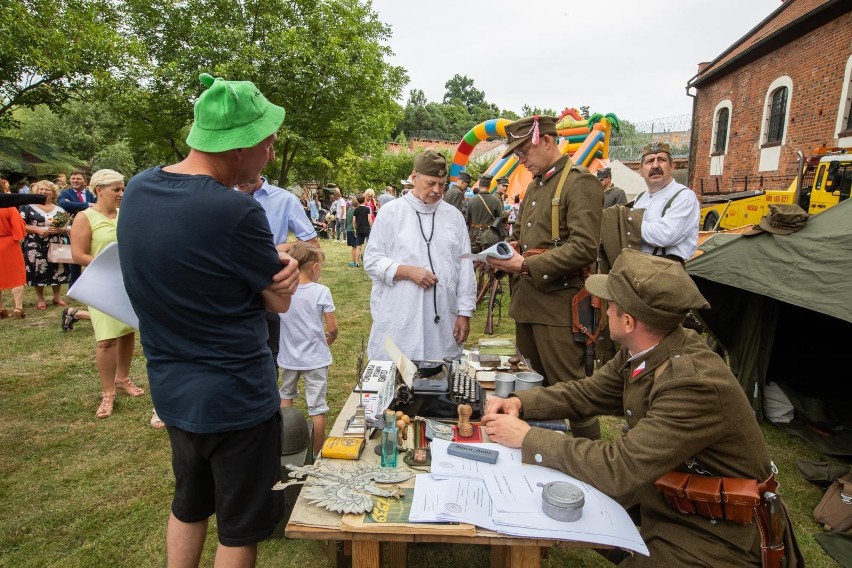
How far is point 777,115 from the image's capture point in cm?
1619

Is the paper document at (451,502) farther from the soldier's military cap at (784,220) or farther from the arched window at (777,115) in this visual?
the arched window at (777,115)

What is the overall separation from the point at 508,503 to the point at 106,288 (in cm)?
179

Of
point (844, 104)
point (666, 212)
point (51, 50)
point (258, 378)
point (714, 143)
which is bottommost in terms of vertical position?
point (258, 378)

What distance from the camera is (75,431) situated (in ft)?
12.7

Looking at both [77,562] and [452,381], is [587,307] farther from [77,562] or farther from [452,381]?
[77,562]

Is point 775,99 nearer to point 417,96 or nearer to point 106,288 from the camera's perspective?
point 106,288

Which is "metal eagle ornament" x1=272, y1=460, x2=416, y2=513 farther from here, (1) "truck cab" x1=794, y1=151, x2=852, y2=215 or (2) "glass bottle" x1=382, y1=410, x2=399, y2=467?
(1) "truck cab" x1=794, y1=151, x2=852, y2=215

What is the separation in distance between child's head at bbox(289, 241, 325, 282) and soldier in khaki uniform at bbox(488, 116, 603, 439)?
3.97 feet

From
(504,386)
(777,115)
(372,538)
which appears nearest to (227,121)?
(372,538)

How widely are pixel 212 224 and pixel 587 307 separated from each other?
2.27 m

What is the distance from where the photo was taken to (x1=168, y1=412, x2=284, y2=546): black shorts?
1.62 metres

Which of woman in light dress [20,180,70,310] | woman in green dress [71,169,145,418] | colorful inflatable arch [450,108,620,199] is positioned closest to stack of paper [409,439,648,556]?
woman in green dress [71,169,145,418]

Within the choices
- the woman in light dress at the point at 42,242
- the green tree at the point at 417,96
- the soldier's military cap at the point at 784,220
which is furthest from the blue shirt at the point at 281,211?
the green tree at the point at 417,96

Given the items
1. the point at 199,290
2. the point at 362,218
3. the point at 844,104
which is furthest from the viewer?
the point at 844,104
